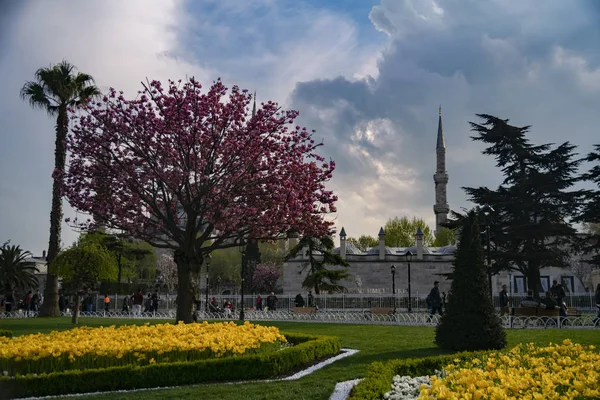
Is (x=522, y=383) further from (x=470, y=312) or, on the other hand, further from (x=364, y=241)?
(x=364, y=241)

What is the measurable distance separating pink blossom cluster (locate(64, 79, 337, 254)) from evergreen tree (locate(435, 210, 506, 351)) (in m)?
6.29

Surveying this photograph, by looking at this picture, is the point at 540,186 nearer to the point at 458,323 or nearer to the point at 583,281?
the point at 458,323

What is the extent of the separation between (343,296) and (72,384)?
1006 inches

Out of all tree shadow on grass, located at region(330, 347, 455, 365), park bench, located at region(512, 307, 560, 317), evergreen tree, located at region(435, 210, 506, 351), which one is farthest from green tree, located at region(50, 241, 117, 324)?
park bench, located at region(512, 307, 560, 317)

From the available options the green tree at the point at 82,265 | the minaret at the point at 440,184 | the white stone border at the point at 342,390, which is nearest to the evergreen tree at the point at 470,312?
the white stone border at the point at 342,390

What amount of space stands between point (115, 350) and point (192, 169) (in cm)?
883

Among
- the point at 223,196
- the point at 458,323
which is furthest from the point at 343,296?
the point at 458,323

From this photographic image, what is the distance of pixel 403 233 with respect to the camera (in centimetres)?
7069

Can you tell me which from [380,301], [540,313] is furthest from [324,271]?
[540,313]

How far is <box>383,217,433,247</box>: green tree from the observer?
229ft

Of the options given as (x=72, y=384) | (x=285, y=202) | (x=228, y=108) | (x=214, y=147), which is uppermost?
(x=228, y=108)

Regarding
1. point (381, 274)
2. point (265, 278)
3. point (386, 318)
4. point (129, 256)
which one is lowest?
point (386, 318)

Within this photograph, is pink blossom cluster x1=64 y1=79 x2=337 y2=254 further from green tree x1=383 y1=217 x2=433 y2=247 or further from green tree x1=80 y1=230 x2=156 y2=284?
green tree x1=383 y1=217 x2=433 y2=247

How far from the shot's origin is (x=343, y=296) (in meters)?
32.7
